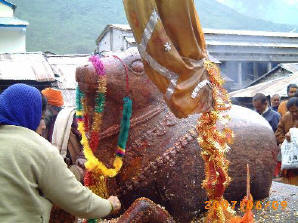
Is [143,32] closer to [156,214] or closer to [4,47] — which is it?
[156,214]

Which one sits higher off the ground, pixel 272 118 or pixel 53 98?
pixel 53 98

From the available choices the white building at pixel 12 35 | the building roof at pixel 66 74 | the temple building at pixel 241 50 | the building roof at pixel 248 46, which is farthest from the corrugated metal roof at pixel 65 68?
the white building at pixel 12 35

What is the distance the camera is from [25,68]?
10422mm

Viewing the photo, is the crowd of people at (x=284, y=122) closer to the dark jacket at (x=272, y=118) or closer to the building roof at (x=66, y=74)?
the dark jacket at (x=272, y=118)

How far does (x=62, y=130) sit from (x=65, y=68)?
9146 mm

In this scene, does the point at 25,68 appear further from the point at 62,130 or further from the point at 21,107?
the point at 21,107

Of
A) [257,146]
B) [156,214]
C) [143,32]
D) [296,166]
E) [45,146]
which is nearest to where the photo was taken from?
[45,146]

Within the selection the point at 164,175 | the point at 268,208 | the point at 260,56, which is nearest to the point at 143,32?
the point at 164,175

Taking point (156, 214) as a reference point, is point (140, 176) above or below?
above

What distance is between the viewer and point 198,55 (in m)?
2.28

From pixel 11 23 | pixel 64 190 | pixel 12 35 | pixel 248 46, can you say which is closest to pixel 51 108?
pixel 64 190

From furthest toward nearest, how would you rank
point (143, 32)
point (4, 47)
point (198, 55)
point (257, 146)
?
point (4, 47)
point (257, 146)
point (198, 55)
point (143, 32)

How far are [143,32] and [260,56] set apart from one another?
18.2 meters

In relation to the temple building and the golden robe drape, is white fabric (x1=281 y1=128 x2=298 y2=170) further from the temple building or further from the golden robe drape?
the temple building
